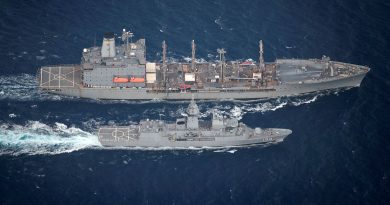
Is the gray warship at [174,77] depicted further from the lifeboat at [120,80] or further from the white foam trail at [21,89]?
the white foam trail at [21,89]

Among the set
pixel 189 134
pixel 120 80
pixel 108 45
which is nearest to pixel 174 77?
pixel 120 80

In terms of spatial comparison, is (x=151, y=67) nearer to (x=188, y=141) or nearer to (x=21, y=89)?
(x=188, y=141)

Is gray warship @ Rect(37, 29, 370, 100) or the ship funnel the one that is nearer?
gray warship @ Rect(37, 29, 370, 100)

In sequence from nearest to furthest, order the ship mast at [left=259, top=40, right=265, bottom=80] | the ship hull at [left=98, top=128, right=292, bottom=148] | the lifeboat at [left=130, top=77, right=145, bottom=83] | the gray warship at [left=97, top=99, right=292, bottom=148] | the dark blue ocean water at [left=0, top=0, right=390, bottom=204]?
the dark blue ocean water at [left=0, top=0, right=390, bottom=204], the ship hull at [left=98, top=128, right=292, bottom=148], the gray warship at [left=97, top=99, right=292, bottom=148], the lifeboat at [left=130, top=77, right=145, bottom=83], the ship mast at [left=259, top=40, right=265, bottom=80]

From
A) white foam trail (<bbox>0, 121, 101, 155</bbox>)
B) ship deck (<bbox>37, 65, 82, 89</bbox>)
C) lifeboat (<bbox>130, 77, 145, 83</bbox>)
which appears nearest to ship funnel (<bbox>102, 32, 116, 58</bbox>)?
lifeboat (<bbox>130, 77, 145, 83</bbox>)

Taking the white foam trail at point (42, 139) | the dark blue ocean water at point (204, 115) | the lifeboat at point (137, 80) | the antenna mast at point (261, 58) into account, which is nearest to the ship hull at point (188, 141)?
the dark blue ocean water at point (204, 115)

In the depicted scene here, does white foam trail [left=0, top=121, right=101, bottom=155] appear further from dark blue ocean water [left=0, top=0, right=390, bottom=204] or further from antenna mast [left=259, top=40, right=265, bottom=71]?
antenna mast [left=259, top=40, right=265, bottom=71]
